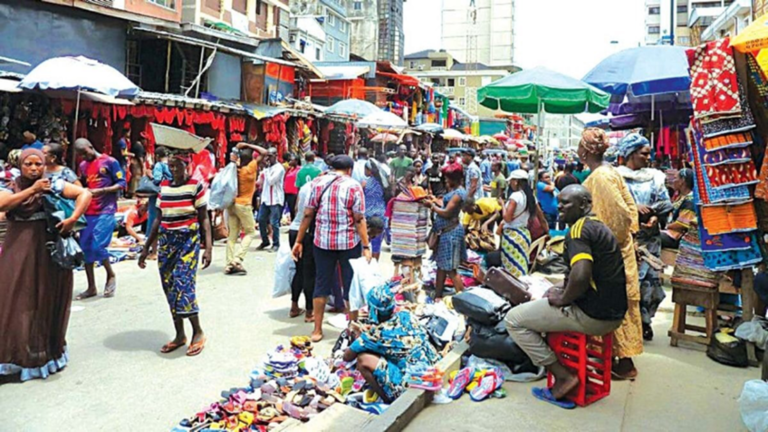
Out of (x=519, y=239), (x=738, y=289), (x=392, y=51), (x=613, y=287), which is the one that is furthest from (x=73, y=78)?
(x=392, y=51)

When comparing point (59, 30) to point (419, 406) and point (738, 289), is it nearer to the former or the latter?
point (419, 406)

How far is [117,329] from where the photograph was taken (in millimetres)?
5910

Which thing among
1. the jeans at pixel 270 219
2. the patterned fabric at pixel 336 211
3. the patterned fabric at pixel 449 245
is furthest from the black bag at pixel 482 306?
the jeans at pixel 270 219

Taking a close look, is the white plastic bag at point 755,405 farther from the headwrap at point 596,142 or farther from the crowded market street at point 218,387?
the headwrap at point 596,142

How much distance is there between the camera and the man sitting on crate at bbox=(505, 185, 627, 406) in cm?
364

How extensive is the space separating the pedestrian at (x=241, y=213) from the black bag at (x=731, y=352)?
20.7 feet

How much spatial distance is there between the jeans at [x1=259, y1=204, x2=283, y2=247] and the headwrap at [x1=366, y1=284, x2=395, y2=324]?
639 centimetres

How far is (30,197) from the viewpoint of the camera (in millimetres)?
4473

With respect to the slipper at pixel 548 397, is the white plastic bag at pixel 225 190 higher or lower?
higher

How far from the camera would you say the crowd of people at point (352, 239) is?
379 centimetres

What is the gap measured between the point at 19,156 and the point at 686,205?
6116mm

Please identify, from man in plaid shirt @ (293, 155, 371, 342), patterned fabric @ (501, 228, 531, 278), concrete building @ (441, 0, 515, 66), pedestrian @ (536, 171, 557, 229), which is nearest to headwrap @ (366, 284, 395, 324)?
man in plaid shirt @ (293, 155, 371, 342)

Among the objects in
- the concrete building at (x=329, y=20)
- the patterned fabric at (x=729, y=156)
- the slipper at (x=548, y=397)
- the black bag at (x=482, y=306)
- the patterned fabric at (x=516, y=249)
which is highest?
the concrete building at (x=329, y=20)

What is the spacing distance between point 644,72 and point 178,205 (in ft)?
19.1
